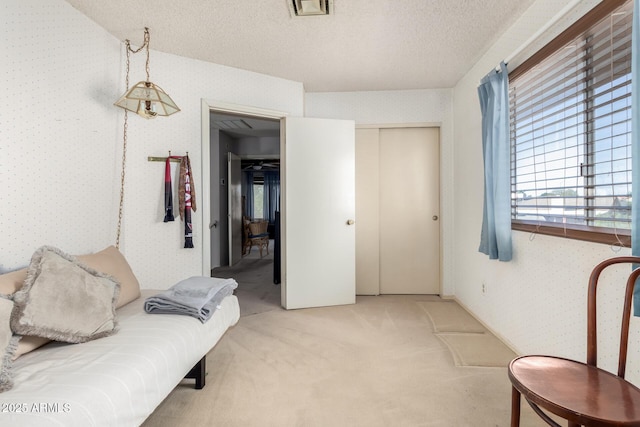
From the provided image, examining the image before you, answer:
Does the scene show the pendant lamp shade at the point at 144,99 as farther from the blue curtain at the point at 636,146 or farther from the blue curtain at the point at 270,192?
the blue curtain at the point at 270,192

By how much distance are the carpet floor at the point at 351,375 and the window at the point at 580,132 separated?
3.32 ft

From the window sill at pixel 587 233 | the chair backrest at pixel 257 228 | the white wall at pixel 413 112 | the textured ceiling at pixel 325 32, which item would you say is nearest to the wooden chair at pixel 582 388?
the window sill at pixel 587 233

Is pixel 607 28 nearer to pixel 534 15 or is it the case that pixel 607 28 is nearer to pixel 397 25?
pixel 534 15

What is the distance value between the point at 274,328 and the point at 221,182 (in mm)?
3549

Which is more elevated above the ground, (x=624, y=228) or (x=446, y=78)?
(x=446, y=78)

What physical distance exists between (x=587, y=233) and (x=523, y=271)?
26.7 inches

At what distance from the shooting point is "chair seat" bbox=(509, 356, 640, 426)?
90 cm

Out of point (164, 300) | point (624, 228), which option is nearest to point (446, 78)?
point (624, 228)

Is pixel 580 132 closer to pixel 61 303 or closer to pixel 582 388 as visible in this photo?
pixel 582 388

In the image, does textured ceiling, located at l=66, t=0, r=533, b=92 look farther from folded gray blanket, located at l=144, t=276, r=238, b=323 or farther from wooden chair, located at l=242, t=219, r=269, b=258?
wooden chair, located at l=242, t=219, r=269, b=258

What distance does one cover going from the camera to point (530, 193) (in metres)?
2.18

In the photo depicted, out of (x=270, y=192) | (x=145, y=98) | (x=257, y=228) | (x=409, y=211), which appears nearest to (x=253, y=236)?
(x=257, y=228)

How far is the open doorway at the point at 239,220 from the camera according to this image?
166 inches

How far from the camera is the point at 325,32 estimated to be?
2.45 m
